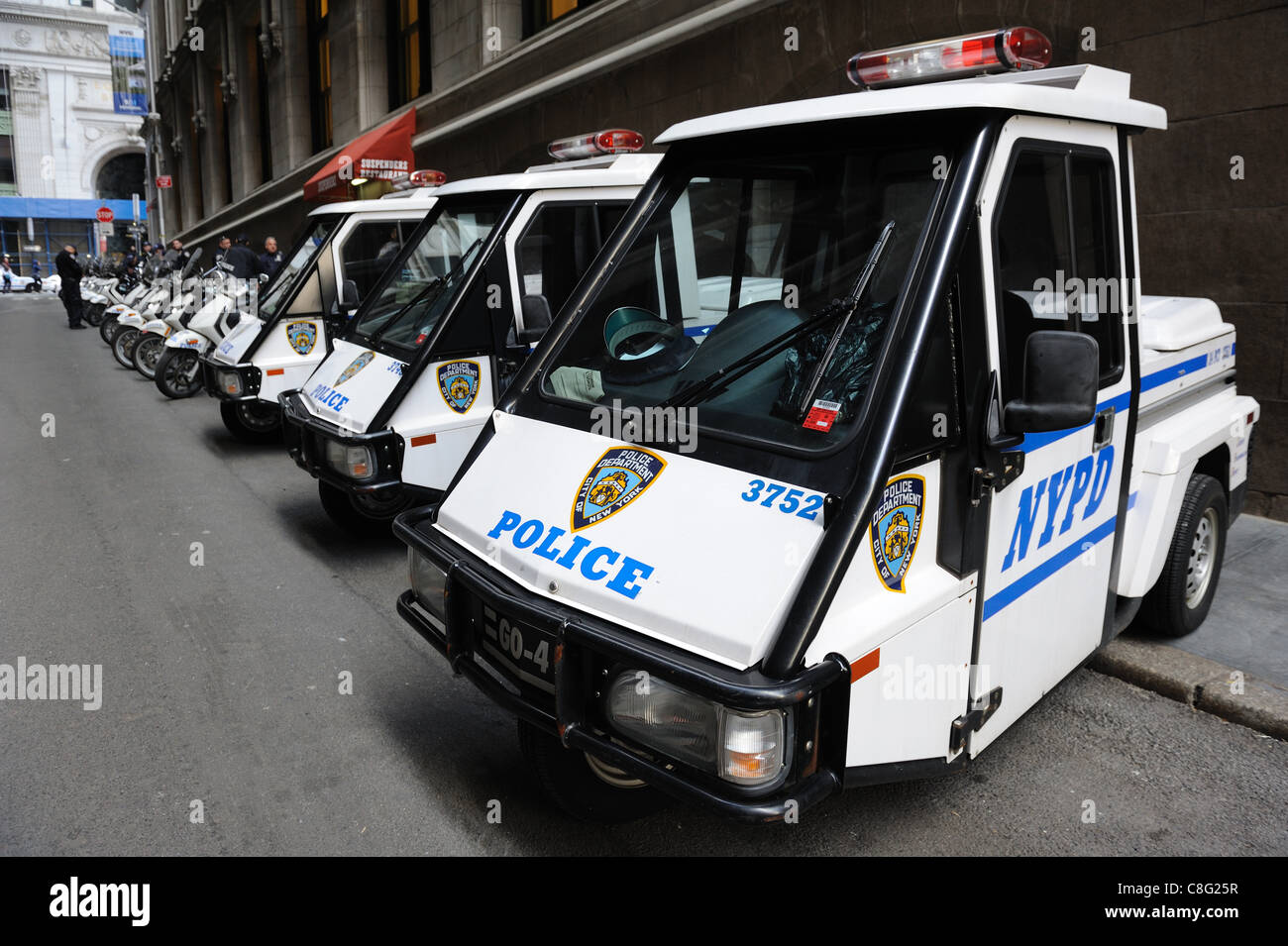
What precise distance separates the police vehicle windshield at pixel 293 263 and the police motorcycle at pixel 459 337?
128 inches

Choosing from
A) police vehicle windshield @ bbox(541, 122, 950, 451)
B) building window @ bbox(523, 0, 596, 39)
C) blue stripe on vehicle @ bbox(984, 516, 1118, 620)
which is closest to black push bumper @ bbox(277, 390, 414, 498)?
police vehicle windshield @ bbox(541, 122, 950, 451)

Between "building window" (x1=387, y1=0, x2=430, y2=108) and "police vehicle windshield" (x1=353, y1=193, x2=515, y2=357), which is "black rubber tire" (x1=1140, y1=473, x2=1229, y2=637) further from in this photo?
"building window" (x1=387, y1=0, x2=430, y2=108)

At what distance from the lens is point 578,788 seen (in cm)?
318

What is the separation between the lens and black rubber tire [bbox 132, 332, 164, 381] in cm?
1400

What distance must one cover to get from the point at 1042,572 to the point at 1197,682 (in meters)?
1.48

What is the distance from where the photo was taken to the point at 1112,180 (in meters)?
3.29

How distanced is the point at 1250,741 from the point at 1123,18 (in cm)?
535

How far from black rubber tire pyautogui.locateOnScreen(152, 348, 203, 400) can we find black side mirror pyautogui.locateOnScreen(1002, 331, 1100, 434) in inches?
437

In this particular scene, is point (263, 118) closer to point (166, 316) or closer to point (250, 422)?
point (166, 316)

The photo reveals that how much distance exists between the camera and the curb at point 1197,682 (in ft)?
12.7

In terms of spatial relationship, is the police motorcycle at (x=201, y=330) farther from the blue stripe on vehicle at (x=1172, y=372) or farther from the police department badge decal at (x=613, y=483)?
the blue stripe on vehicle at (x=1172, y=372)

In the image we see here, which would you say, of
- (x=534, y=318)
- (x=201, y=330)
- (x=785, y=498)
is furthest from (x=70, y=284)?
(x=785, y=498)
